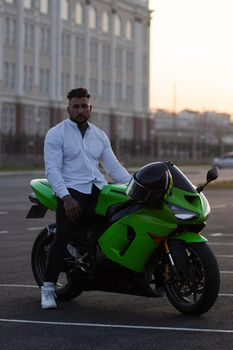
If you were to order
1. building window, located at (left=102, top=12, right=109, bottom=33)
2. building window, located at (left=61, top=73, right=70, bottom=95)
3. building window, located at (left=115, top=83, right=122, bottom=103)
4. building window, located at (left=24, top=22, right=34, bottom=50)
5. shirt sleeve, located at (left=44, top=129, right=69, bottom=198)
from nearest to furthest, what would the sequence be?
1. shirt sleeve, located at (left=44, top=129, right=69, bottom=198)
2. building window, located at (left=24, top=22, right=34, bottom=50)
3. building window, located at (left=61, top=73, right=70, bottom=95)
4. building window, located at (left=102, top=12, right=109, bottom=33)
5. building window, located at (left=115, top=83, right=122, bottom=103)

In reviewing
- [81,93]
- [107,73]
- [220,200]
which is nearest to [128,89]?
[107,73]

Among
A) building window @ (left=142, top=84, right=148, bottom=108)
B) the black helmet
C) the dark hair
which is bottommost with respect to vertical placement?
the black helmet

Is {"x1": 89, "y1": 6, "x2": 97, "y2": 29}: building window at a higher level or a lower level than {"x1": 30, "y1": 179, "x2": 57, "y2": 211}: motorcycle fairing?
higher

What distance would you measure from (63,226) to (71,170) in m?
0.51

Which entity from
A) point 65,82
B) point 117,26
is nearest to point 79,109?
point 65,82

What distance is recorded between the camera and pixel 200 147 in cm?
10656

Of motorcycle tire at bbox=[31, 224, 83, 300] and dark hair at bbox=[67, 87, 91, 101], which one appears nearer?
dark hair at bbox=[67, 87, 91, 101]

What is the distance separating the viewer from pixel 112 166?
802 cm

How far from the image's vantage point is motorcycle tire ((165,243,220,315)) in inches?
274

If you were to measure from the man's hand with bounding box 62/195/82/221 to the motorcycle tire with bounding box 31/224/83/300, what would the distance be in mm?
634

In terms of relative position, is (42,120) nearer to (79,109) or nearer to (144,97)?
(144,97)

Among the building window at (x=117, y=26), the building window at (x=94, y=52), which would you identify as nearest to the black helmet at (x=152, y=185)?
the building window at (x=94, y=52)

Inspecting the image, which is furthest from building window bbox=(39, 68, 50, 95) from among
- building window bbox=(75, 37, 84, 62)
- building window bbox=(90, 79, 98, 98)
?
building window bbox=(90, 79, 98, 98)

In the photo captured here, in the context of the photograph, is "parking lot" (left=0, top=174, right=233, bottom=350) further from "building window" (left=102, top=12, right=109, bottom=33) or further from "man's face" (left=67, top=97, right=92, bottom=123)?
"building window" (left=102, top=12, right=109, bottom=33)
